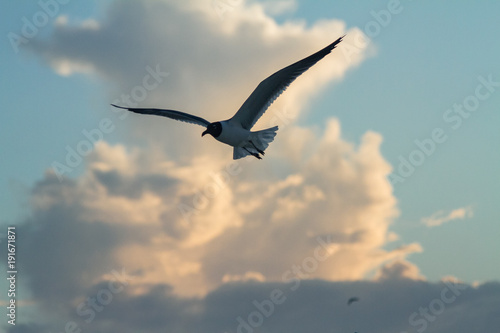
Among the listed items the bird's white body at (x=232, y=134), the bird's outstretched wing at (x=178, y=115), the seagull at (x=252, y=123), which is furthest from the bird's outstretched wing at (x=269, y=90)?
the bird's outstretched wing at (x=178, y=115)

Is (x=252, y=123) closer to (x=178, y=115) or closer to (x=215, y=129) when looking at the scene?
(x=215, y=129)

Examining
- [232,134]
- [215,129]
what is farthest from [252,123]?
[215,129]

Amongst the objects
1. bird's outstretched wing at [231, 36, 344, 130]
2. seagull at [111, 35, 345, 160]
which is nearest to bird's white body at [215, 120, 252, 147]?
seagull at [111, 35, 345, 160]

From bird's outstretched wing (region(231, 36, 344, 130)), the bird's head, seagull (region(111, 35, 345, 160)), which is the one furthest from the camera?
the bird's head

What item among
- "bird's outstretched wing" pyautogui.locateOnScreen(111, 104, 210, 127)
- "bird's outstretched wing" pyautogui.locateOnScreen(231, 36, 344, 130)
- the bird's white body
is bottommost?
the bird's white body

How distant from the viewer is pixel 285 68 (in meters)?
25.2

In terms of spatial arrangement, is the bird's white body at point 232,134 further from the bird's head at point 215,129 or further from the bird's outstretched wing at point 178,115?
the bird's outstretched wing at point 178,115

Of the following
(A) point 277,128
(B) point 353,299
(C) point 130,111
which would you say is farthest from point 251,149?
(B) point 353,299

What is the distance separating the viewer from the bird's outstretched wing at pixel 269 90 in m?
24.9

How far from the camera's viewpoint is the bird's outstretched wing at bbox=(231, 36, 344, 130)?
24.9 meters

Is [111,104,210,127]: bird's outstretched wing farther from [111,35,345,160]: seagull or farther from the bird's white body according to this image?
the bird's white body

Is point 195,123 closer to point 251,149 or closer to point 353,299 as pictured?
point 251,149

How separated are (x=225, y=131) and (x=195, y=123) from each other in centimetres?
232

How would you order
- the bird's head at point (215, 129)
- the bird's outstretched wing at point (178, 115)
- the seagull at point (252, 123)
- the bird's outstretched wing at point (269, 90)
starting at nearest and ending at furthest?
the bird's outstretched wing at point (269, 90) → the seagull at point (252, 123) → the bird's head at point (215, 129) → the bird's outstretched wing at point (178, 115)
